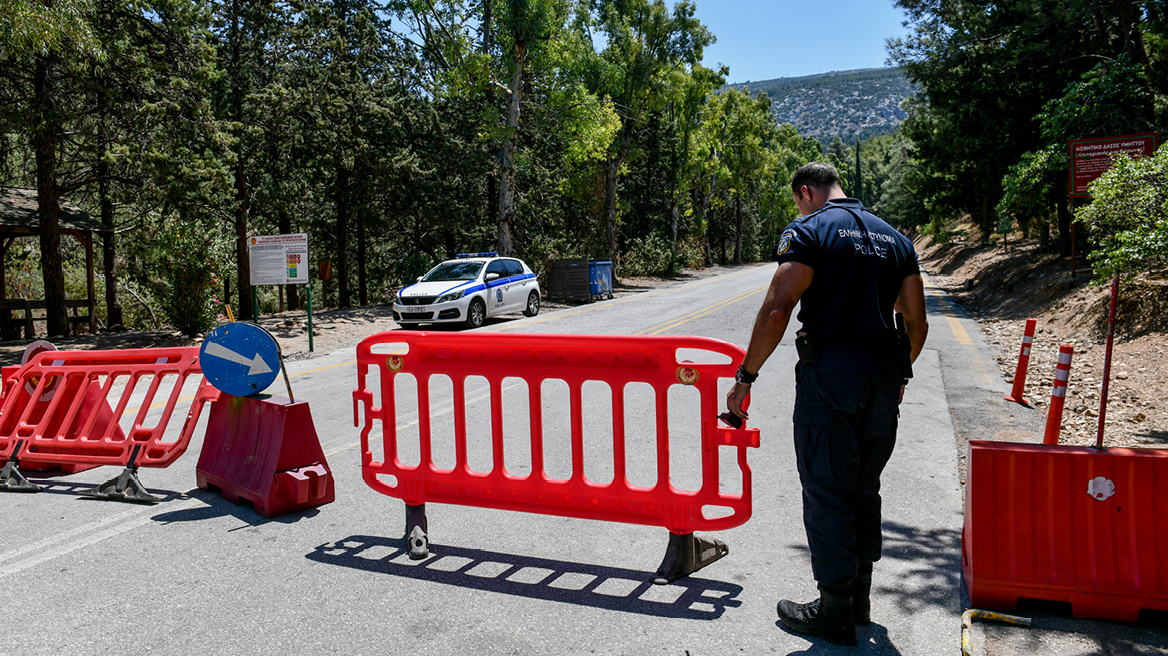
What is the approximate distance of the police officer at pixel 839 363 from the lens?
3256 mm

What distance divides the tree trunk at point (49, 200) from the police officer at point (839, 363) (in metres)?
15.1

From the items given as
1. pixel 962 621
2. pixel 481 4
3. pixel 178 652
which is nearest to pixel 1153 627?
pixel 962 621

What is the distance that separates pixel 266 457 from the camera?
16.6 feet

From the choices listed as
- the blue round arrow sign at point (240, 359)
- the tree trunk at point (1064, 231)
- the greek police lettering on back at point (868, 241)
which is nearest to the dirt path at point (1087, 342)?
the tree trunk at point (1064, 231)

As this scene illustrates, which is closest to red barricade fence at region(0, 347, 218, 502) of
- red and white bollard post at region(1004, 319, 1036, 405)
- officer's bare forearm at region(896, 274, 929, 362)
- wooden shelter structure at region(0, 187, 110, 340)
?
officer's bare forearm at region(896, 274, 929, 362)

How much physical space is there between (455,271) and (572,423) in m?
15.7

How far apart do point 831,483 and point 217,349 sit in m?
3.97

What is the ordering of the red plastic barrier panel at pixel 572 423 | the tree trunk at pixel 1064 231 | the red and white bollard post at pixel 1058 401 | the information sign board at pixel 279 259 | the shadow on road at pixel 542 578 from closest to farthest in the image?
1. the shadow on road at pixel 542 578
2. the red plastic barrier panel at pixel 572 423
3. the red and white bollard post at pixel 1058 401
4. the information sign board at pixel 279 259
5. the tree trunk at pixel 1064 231

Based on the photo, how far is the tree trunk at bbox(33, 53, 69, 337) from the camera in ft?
46.5

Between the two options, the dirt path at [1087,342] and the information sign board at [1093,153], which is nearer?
the dirt path at [1087,342]

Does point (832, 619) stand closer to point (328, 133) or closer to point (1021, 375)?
point (1021, 375)

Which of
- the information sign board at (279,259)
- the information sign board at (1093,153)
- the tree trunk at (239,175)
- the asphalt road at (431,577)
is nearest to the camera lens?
the asphalt road at (431,577)

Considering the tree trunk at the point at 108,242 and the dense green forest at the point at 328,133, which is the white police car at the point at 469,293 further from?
the tree trunk at the point at 108,242

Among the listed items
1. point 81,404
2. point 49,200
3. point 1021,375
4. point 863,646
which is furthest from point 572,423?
point 49,200
